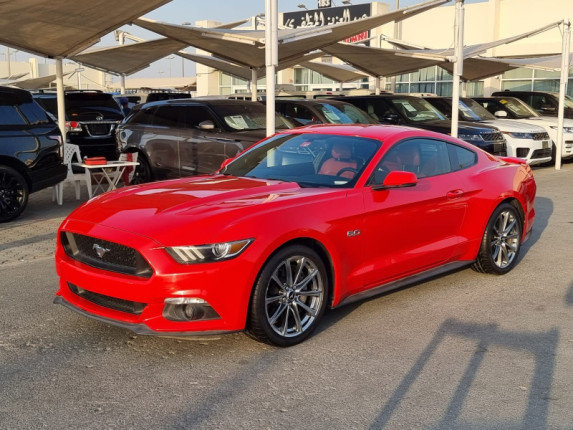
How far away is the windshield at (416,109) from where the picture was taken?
52.9ft

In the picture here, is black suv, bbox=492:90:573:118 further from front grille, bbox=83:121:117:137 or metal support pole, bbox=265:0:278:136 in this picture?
metal support pole, bbox=265:0:278:136

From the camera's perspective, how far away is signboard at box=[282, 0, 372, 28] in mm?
41438

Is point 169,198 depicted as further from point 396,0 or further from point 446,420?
point 396,0

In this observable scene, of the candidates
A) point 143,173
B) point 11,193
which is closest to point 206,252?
point 11,193

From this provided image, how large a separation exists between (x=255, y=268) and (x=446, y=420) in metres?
1.50

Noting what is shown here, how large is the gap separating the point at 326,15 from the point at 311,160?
38922 millimetres

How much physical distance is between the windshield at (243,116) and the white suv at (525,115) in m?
8.30

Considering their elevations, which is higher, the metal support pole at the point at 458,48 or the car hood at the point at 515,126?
the metal support pole at the point at 458,48

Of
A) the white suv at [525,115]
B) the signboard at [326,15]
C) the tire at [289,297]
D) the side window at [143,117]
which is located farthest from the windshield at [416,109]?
the signboard at [326,15]

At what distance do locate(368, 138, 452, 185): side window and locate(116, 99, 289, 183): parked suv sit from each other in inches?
212

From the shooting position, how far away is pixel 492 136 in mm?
15188

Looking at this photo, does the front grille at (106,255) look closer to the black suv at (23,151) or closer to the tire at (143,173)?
the black suv at (23,151)

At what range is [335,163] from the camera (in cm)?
569

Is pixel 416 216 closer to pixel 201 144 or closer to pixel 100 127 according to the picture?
pixel 201 144
